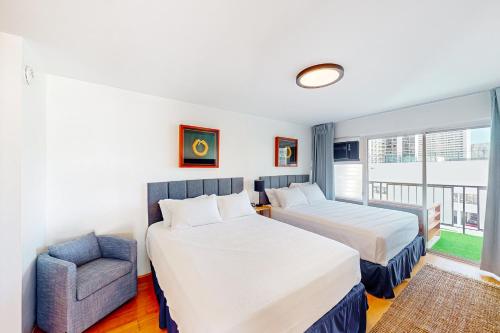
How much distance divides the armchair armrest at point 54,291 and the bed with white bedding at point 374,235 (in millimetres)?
2601

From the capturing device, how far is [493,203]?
2.47m

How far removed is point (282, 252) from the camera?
65.1 inches

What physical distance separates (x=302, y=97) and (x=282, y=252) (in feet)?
6.91

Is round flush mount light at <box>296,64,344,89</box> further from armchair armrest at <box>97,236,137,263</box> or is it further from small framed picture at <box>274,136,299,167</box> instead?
armchair armrest at <box>97,236,137,263</box>

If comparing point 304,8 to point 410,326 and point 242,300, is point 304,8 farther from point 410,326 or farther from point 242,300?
point 410,326

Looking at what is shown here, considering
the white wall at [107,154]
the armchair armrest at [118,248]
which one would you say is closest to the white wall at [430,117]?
the white wall at [107,154]

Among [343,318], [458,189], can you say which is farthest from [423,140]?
[343,318]

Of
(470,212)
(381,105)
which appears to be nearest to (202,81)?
(381,105)

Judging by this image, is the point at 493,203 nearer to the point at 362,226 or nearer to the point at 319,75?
the point at 362,226

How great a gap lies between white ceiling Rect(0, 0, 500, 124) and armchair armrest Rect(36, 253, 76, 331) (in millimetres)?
1789

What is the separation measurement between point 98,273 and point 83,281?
120 mm

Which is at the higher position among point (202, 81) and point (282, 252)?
point (202, 81)

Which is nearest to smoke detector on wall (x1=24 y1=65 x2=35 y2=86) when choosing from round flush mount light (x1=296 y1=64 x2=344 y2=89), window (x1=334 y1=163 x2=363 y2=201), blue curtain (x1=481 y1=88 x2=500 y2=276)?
round flush mount light (x1=296 y1=64 x2=344 y2=89)

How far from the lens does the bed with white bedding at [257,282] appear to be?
1.05 metres
